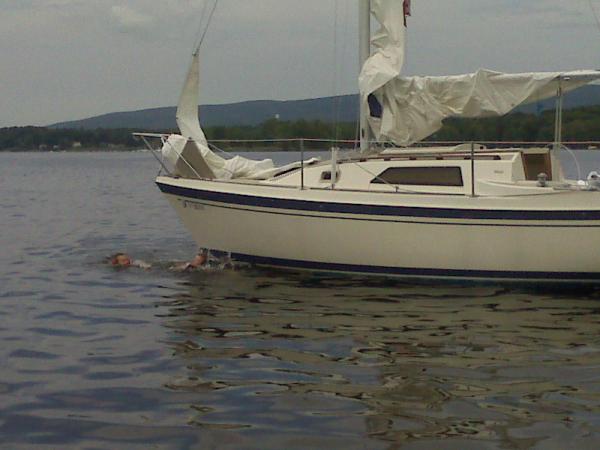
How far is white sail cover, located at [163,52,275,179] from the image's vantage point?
15.4 m

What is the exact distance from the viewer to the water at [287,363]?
25.4ft

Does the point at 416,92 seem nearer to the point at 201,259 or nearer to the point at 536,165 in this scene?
the point at 536,165

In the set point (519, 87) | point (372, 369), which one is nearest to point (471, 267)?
point (519, 87)

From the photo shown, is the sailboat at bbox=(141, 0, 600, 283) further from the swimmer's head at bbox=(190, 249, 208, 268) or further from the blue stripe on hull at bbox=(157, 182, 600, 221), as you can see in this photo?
the swimmer's head at bbox=(190, 249, 208, 268)

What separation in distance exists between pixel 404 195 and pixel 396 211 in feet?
0.87

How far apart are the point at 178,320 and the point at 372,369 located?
341 cm

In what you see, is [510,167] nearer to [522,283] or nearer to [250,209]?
[522,283]

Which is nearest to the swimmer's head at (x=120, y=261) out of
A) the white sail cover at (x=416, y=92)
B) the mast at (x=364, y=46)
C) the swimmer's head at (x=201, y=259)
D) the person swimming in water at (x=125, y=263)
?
the person swimming in water at (x=125, y=263)

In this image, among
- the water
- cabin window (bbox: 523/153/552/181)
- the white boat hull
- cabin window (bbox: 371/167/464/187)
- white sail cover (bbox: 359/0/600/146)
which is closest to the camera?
the water

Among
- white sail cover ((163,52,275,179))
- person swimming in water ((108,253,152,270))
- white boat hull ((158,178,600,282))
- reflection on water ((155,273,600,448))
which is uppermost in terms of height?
white sail cover ((163,52,275,179))

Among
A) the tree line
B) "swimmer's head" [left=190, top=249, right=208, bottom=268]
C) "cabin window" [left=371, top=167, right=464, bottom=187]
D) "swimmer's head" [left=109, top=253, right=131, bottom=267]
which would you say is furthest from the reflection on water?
the tree line

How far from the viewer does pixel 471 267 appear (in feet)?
43.8

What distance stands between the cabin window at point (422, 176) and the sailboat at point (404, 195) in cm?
2

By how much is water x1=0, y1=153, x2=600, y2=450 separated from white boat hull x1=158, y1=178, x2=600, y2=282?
1.10 feet
